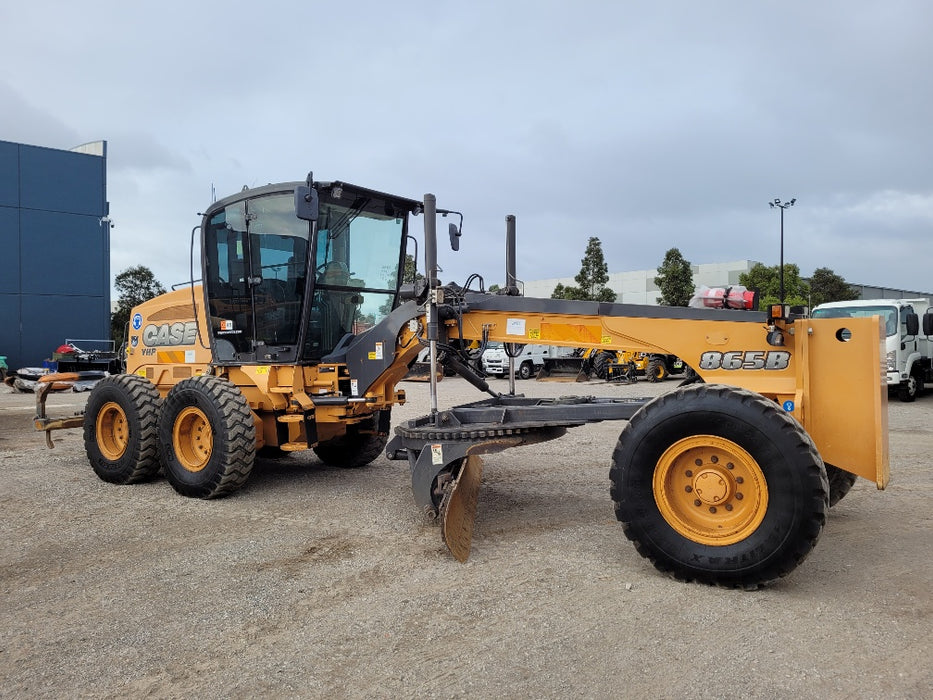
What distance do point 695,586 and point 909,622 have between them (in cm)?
103

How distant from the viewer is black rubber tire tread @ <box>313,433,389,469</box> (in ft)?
26.1

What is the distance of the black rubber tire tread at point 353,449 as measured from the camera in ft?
26.1

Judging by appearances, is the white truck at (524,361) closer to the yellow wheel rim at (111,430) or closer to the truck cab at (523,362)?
the truck cab at (523,362)

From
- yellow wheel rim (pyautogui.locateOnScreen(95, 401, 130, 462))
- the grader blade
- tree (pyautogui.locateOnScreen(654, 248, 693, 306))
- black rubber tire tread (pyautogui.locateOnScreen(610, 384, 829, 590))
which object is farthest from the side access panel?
tree (pyautogui.locateOnScreen(654, 248, 693, 306))

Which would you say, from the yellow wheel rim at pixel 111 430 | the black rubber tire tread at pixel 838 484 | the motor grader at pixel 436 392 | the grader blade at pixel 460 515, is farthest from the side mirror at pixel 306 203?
the black rubber tire tread at pixel 838 484

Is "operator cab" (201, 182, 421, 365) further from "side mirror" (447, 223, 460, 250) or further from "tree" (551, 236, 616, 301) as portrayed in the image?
"tree" (551, 236, 616, 301)

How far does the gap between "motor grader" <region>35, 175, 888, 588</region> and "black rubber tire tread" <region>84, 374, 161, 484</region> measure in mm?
20

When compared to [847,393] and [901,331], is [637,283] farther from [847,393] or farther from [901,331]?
[847,393]

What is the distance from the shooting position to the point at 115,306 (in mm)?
39875

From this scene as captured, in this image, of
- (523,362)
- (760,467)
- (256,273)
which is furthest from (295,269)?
(523,362)

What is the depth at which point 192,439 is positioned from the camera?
6.76m

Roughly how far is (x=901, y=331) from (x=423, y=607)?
586 inches

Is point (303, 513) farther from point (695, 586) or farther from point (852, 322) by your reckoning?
point (852, 322)

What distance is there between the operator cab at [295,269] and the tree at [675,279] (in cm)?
3068
